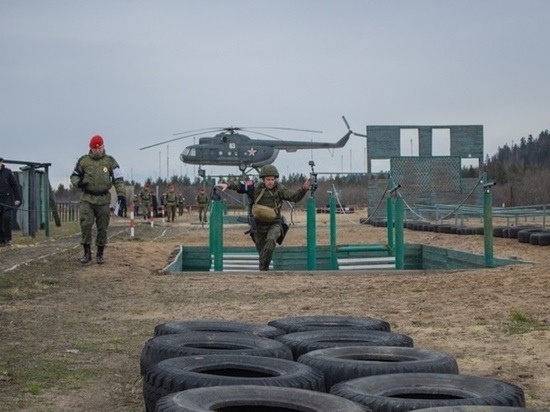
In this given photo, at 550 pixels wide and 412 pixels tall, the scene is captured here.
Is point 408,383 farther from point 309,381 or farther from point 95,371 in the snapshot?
point 95,371

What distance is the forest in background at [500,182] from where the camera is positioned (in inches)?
2675

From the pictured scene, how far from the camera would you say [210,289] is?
38.4ft

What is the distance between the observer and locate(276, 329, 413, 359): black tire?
6.01m

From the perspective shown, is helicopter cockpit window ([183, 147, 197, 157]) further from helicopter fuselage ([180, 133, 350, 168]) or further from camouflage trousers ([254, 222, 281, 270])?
camouflage trousers ([254, 222, 281, 270])

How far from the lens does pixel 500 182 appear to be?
94.9m

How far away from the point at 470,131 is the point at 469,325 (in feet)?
130

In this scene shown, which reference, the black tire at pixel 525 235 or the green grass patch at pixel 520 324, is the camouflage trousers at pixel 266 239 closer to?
the green grass patch at pixel 520 324

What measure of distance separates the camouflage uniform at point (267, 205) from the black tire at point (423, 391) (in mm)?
10135

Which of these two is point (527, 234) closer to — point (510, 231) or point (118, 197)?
point (510, 231)

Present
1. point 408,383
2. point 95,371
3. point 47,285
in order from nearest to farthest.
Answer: point 408,383
point 95,371
point 47,285

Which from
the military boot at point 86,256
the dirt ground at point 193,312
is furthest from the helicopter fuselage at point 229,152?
the military boot at point 86,256

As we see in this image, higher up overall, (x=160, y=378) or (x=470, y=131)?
(x=470, y=131)

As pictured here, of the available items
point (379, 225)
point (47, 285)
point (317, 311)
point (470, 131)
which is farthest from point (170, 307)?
point (470, 131)

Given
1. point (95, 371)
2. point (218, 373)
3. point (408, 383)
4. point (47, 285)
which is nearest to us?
point (408, 383)
